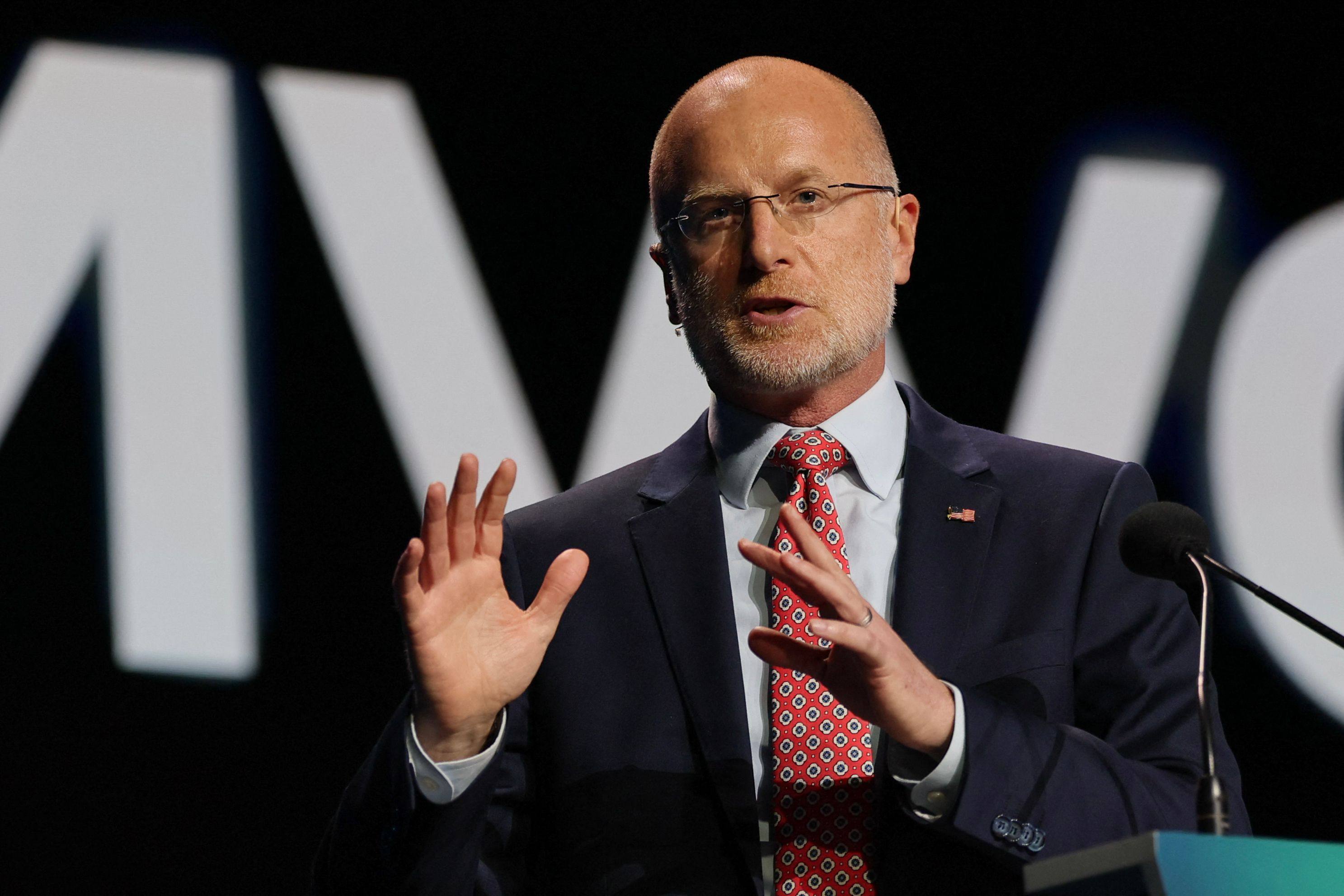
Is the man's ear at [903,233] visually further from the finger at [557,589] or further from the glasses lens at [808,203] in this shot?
the finger at [557,589]

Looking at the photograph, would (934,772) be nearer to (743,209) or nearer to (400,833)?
(400,833)

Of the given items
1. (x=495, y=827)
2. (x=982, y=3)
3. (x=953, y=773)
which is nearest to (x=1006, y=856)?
(x=953, y=773)

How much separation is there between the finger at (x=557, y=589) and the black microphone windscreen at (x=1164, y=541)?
64cm

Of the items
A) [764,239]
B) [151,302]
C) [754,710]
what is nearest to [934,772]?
[754,710]

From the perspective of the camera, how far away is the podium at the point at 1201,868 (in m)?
1.04

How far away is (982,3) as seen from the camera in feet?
11.1

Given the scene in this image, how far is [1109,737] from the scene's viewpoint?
1.83m

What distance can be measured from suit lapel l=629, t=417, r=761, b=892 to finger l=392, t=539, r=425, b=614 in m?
0.44

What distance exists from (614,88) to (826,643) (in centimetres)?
179

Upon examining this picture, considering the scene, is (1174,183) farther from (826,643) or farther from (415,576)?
(415,576)

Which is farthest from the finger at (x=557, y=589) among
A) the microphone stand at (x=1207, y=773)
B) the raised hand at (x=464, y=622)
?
the microphone stand at (x=1207, y=773)

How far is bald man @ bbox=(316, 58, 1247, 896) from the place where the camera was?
5.34ft

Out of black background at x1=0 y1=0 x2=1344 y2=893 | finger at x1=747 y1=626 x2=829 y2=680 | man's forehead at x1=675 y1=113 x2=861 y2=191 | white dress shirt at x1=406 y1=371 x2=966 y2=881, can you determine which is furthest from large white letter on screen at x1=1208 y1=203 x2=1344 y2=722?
finger at x1=747 y1=626 x2=829 y2=680

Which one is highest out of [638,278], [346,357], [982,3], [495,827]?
[982,3]
